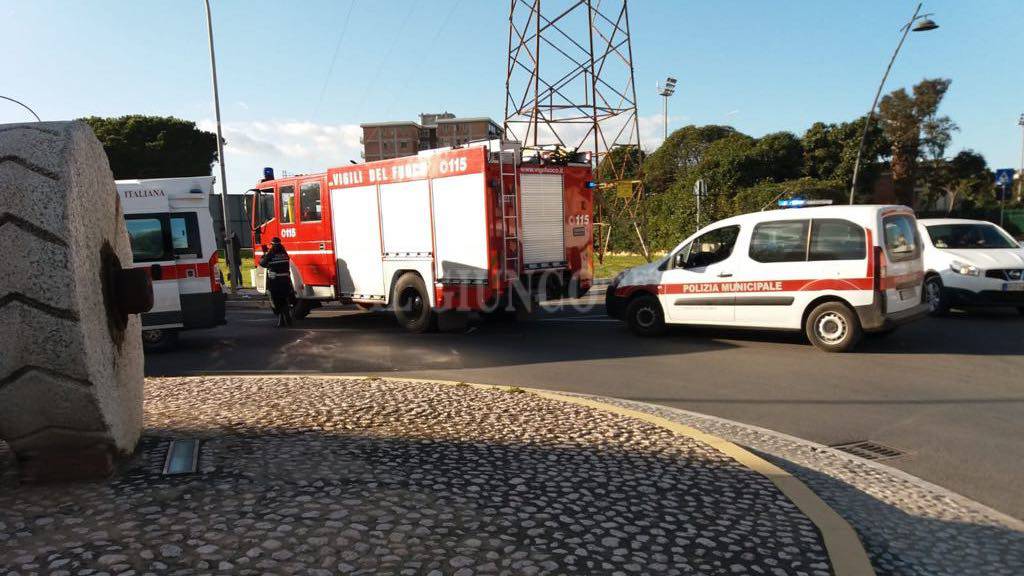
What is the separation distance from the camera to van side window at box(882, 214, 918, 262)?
8.16 meters

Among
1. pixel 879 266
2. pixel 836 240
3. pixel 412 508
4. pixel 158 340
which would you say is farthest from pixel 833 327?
pixel 158 340

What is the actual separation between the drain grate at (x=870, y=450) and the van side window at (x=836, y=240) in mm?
3716

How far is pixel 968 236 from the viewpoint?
38.3 feet

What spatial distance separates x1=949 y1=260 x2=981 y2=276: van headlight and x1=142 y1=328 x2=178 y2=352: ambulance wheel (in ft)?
39.9

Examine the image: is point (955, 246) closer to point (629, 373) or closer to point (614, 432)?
point (629, 373)

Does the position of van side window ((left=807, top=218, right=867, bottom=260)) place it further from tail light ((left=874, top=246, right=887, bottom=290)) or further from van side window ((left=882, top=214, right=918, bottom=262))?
van side window ((left=882, top=214, right=918, bottom=262))

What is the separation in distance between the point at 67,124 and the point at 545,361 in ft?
19.4

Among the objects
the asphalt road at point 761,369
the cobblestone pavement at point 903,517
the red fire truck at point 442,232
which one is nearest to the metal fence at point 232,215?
the red fire truck at point 442,232

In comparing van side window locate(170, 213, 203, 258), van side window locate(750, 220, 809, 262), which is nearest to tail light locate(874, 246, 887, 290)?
van side window locate(750, 220, 809, 262)

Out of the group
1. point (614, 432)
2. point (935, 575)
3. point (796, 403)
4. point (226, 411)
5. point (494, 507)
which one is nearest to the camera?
point (935, 575)

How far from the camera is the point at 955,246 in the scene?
11602 millimetres

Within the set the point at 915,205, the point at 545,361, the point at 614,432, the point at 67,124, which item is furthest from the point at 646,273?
the point at 915,205

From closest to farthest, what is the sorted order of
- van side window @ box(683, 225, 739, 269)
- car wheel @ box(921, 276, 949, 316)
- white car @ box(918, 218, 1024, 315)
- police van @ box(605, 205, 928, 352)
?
police van @ box(605, 205, 928, 352) → van side window @ box(683, 225, 739, 269) → white car @ box(918, 218, 1024, 315) → car wheel @ box(921, 276, 949, 316)

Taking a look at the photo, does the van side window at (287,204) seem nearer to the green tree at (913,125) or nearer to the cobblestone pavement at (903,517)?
the cobblestone pavement at (903,517)
